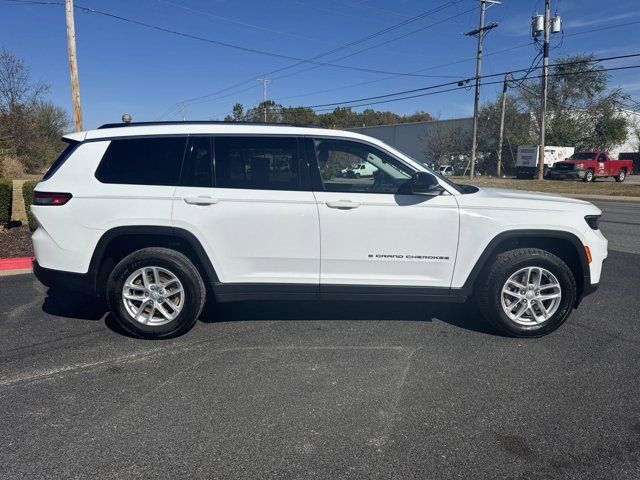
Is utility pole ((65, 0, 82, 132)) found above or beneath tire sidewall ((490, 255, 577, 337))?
above

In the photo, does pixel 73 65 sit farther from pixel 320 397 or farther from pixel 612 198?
pixel 612 198

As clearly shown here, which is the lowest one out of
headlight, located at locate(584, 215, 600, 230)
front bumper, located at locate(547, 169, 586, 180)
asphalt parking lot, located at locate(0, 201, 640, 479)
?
asphalt parking lot, located at locate(0, 201, 640, 479)

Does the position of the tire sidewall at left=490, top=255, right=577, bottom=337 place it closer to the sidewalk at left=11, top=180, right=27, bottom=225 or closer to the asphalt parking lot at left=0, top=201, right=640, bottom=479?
the asphalt parking lot at left=0, top=201, right=640, bottom=479

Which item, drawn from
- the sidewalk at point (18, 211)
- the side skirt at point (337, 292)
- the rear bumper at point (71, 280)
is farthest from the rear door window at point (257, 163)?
the sidewalk at point (18, 211)

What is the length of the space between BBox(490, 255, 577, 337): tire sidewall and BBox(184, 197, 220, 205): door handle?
8.51 ft

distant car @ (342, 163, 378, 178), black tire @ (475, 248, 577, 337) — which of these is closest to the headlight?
black tire @ (475, 248, 577, 337)

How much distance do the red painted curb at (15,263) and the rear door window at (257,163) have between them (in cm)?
445

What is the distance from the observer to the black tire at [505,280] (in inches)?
172

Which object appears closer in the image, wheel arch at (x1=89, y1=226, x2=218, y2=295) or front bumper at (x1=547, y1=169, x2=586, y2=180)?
wheel arch at (x1=89, y1=226, x2=218, y2=295)

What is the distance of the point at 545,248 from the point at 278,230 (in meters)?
2.51

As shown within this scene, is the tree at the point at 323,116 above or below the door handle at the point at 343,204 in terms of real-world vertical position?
above

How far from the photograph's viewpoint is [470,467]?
8.76 feet

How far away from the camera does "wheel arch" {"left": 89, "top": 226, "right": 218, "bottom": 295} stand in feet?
14.0

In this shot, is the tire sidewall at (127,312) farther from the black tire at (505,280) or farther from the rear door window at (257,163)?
the black tire at (505,280)
